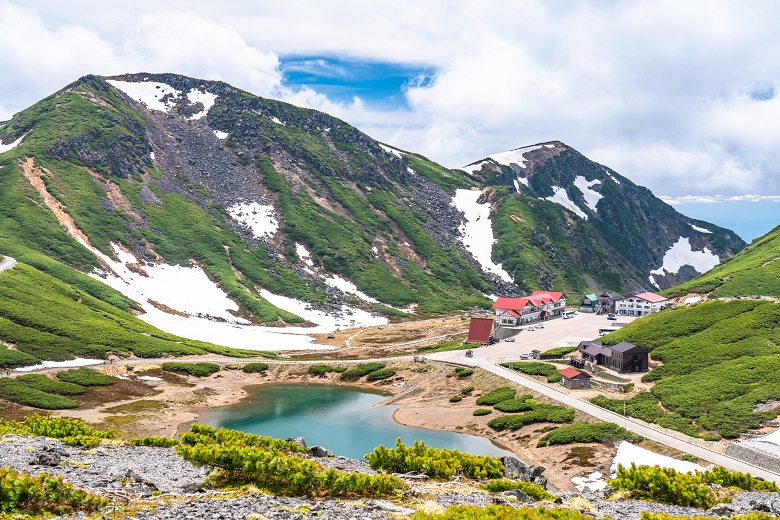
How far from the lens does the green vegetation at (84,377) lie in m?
84.6

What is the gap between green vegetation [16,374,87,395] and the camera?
7854 centimetres

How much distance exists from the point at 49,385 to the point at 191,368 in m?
25.7

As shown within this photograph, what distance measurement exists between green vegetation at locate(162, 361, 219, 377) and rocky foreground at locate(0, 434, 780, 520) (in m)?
68.9

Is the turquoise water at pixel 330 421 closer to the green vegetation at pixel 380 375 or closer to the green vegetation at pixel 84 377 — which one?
the green vegetation at pixel 380 375

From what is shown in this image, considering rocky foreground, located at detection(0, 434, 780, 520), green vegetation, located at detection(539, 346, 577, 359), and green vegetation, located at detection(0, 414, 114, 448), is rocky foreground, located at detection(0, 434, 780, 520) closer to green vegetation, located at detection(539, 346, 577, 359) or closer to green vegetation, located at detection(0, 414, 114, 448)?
green vegetation, located at detection(0, 414, 114, 448)

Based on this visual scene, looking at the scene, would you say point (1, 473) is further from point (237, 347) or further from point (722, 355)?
point (237, 347)

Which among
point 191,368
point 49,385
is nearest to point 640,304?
point 191,368

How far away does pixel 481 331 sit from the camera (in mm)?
126750

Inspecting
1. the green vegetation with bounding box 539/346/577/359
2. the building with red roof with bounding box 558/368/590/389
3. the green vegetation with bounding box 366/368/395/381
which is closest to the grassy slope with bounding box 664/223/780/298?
the green vegetation with bounding box 539/346/577/359

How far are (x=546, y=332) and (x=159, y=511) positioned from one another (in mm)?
119200

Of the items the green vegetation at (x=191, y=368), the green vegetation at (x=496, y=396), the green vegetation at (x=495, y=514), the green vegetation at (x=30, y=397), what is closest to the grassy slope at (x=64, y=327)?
the green vegetation at (x=191, y=368)

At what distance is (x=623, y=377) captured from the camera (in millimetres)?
84438

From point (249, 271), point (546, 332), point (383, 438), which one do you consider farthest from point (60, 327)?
point (546, 332)

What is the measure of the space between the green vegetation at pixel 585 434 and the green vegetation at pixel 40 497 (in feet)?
173
